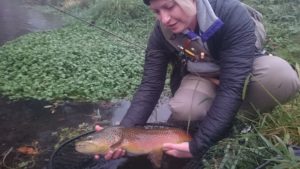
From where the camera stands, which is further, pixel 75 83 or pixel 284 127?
pixel 75 83

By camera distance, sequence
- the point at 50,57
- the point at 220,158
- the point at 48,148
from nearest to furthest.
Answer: the point at 220,158 < the point at 48,148 < the point at 50,57

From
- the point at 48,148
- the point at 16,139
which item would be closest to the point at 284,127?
the point at 48,148

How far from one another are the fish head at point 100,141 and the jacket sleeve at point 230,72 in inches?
19.6

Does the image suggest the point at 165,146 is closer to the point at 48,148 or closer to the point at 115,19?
the point at 48,148

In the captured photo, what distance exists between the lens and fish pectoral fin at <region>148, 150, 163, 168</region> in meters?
2.87

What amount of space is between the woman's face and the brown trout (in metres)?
0.71

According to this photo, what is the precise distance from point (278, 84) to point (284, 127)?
311 mm

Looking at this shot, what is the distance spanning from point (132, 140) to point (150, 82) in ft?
1.95

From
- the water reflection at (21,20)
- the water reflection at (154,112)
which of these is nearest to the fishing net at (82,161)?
the water reflection at (154,112)

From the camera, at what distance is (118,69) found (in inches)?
218

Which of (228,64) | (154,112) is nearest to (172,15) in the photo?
(228,64)

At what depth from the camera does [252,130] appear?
2893 mm

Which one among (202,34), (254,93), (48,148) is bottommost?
(48,148)

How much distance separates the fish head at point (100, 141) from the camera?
2.68 meters
